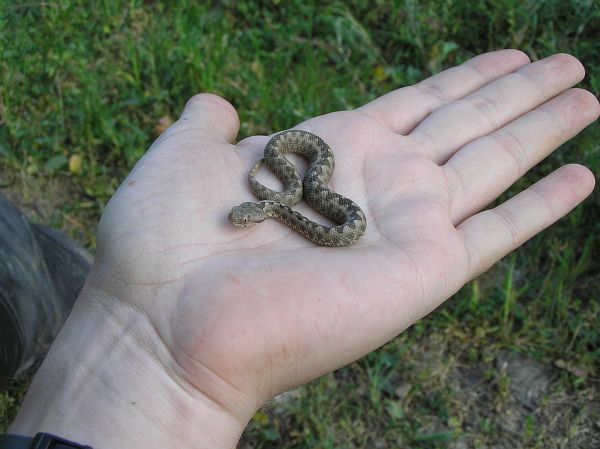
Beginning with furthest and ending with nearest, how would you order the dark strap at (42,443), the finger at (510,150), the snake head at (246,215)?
the finger at (510,150) → the snake head at (246,215) → the dark strap at (42,443)

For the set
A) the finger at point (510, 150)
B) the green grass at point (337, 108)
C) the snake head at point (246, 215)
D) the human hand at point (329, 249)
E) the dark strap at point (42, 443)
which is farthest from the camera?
the green grass at point (337, 108)

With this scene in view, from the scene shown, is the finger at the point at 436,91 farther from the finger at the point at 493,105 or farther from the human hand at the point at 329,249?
the finger at the point at 493,105

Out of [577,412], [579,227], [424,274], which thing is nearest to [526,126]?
[579,227]

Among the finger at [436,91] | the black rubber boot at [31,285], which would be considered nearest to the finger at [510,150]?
the finger at [436,91]

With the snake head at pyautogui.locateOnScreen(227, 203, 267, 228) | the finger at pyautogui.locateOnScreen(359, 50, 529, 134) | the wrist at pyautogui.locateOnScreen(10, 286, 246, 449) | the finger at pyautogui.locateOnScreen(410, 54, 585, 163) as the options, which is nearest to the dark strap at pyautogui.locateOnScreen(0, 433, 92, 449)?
the wrist at pyautogui.locateOnScreen(10, 286, 246, 449)

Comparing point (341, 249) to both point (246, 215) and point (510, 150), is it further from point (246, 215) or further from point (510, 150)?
point (510, 150)

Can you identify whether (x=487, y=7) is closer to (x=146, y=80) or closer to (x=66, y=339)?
(x=146, y=80)

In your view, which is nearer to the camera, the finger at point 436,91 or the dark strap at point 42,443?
the dark strap at point 42,443
